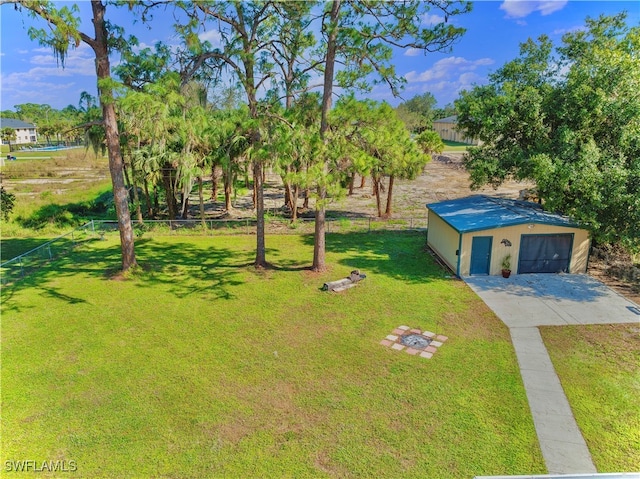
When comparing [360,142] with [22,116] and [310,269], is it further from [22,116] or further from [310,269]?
[22,116]

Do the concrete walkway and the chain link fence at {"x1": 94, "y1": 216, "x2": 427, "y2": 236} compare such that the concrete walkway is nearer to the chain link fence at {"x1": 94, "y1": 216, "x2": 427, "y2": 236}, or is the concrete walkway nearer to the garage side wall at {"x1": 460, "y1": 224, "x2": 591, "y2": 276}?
the garage side wall at {"x1": 460, "y1": 224, "x2": 591, "y2": 276}

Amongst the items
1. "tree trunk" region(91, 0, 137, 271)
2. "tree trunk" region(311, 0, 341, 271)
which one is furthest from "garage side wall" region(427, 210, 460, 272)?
"tree trunk" region(91, 0, 137, 271)

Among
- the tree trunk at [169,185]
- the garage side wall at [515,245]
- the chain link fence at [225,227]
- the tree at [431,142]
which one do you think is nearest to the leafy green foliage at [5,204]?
the chain link fence at [225,227]

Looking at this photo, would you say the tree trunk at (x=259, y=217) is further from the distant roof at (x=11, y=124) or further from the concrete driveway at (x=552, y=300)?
the distant roof at (x=11, y=124)

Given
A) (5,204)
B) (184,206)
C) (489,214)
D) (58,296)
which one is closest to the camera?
(58,296)

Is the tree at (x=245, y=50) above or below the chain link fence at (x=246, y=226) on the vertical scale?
above

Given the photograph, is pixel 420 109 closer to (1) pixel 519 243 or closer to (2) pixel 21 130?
(2) pixel 21 130

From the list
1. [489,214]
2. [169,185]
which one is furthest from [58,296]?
[489,214]
